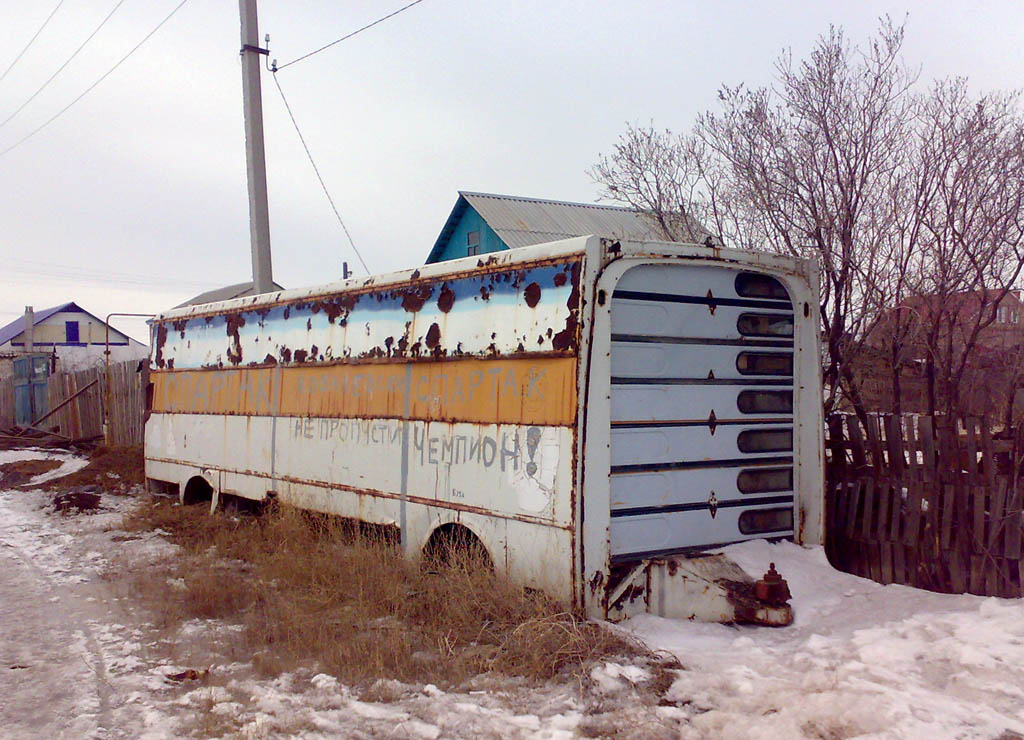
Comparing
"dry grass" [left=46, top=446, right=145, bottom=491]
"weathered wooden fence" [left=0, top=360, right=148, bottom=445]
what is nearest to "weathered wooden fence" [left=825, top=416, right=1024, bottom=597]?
"dry grass" [left=46, top=446, right=145, bottom=491]

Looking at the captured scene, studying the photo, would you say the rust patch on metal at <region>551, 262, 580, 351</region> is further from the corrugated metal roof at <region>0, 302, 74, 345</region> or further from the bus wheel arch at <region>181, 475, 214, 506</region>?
the corrugated metal roof at <region>0, 302, 74, 345</region>

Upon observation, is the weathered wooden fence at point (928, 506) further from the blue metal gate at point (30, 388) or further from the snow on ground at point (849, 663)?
the blue metal gate at point (30, 388)

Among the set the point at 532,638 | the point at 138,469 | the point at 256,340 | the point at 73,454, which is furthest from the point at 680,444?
the point at 73,454

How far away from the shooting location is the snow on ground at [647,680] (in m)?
4.01

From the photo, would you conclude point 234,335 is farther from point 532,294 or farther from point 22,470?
point 22,470

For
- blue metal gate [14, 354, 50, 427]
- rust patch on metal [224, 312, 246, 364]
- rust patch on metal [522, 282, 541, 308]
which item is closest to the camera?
rust patch on metal [522, 282, 541, 308]

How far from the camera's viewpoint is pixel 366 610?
586 cm

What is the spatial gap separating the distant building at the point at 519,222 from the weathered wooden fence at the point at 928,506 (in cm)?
1816

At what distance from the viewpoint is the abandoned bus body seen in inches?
210

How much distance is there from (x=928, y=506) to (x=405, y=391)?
4.07 meters

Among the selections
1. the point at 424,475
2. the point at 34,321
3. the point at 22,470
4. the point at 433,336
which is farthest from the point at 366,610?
the point at 34,321

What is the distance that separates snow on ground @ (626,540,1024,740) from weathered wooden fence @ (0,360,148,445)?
13146mm

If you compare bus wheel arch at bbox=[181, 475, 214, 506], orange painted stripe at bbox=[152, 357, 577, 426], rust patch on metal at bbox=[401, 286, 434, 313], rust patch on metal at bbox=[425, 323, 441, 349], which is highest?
rust patch on metal at bbox=[401, 286, 434, 313]

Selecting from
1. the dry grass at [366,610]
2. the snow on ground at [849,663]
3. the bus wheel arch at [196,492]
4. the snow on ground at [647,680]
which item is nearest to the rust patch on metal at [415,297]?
the dry grass at [366,610]
